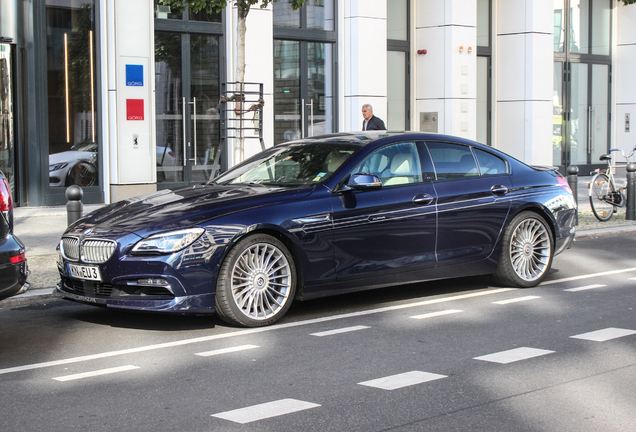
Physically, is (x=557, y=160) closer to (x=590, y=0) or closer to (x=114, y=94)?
(x=590, y=0)

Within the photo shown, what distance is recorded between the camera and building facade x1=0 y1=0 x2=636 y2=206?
15766mm

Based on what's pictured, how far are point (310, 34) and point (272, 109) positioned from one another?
2116 mm

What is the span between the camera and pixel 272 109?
1809 centimetres

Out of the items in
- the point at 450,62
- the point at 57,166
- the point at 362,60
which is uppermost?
the point at 450,62

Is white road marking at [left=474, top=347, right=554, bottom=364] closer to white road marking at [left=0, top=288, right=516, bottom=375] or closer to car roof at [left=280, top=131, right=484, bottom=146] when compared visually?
white road marking at [left=0, top=288, right=516, bottom=375]

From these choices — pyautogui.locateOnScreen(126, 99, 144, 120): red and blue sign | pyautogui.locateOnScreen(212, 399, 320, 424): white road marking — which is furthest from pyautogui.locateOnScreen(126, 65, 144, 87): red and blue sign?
pyautogui.locateOnScreen(212, 399, 320, 424): white road marking

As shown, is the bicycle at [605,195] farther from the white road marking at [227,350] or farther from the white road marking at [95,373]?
the white road marking at [95,373]

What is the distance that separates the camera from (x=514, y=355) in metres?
5.75

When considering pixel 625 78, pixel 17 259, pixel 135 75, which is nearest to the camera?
pixel 17 259

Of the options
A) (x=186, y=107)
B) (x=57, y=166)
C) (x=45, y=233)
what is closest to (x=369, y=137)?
(x=45, y=233)

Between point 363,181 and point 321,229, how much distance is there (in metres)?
0.55

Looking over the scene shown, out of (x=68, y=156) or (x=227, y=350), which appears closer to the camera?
(x=227, y=350)

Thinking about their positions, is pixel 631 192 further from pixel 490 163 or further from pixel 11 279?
pixel 11 279

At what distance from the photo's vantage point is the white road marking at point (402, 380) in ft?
16.5
